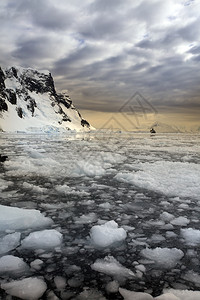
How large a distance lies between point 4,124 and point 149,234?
12083cm

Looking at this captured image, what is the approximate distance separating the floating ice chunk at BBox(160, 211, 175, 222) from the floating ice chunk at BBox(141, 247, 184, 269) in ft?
3.47

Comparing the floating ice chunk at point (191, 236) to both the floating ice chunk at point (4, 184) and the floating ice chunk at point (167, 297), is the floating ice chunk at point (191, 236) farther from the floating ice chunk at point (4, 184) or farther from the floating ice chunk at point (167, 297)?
the floating ice chunk at point (4, 184)

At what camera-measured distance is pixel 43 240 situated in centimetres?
286

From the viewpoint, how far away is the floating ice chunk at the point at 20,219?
3334 millimetres

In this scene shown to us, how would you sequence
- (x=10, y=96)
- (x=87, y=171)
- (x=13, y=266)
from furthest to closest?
(x=10, y=96) < (x=87, y=171) < (x=13, y=266)

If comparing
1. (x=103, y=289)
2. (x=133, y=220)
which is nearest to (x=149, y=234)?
(x=133, y=220)

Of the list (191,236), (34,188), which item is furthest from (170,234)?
(34,188)

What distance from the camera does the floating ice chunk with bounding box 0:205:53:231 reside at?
10.9ft

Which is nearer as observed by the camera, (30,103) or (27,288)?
(27,288)

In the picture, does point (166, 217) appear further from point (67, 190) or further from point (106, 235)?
point (67, 190)

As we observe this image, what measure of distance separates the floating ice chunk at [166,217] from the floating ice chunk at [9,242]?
2.18 metres

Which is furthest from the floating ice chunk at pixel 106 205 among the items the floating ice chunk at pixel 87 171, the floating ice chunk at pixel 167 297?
the floating ice chunk at pixel 87 171

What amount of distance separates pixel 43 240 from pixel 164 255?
141 cm

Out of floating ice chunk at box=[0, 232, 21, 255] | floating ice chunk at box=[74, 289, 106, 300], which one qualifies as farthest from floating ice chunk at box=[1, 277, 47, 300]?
floating ice chunk at box=[0, 232, 21, 255]
